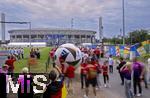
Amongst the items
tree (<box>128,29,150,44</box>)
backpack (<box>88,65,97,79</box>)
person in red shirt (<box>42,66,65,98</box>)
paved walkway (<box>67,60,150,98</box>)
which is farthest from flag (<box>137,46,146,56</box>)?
tree (<box>128,29,150,44</box>)

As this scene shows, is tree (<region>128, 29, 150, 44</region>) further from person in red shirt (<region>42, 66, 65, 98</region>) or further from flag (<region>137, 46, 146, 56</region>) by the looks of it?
person in red shirt (<region>42, 66, 65, 98</region>)

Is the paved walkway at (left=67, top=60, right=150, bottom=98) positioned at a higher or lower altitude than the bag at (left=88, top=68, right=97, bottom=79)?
lower

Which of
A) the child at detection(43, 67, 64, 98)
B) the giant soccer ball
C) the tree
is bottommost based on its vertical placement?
the child at detection(43, 67, 64, 98)

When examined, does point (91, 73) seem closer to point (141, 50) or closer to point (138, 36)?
point (141, 50)

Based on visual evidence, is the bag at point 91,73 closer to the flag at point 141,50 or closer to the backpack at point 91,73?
the backpack at point 91,73

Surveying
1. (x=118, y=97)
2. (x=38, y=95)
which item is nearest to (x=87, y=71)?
(x=118, y=97)

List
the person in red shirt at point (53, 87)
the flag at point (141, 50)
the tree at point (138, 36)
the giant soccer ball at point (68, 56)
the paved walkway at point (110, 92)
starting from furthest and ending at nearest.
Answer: the tree at point (138, 36) < the flag at point (141, 50) < the giant soccer ball at point (68, 56) < the paved walkway at point (110, 92) < the person in red shirt at point (53, 87)

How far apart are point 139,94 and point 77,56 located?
22.3ft

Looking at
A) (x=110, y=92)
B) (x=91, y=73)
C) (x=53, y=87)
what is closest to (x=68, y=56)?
(x=110, y=92)

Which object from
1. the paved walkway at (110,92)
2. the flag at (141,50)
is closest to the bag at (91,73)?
the paved walkway at (110,92)

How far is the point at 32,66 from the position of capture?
34875 mm

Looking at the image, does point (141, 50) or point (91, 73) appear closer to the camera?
point (91, 73)

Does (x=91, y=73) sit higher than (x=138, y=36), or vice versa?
(x=138, y=36)

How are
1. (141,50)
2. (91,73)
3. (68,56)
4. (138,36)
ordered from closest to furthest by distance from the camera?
1. (91,73)
2. (68,56)
3. (141,50)
4. (138,36)
